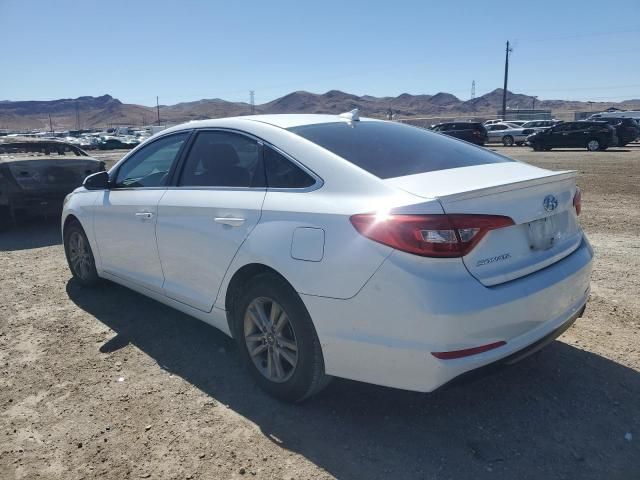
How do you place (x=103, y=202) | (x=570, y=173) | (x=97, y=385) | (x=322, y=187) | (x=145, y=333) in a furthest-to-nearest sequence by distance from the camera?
(x=103, y=202), (x=145, y=333), (x=97, y=385), (x=570, y=173), (x=322, y=187)

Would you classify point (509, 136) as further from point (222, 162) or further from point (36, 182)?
point (222, 162)

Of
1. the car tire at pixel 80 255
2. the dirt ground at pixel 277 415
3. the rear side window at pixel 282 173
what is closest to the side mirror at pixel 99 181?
the car tire at pixel 80 255

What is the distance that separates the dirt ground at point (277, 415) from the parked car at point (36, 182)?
420 centimetres

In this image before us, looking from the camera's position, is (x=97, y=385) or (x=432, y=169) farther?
(x=97, y=385)

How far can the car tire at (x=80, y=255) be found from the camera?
511 cm

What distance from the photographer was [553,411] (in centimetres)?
299

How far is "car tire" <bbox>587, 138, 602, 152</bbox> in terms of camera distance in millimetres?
25094

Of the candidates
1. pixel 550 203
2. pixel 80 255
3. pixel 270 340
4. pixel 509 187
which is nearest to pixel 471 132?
pixel 80 255

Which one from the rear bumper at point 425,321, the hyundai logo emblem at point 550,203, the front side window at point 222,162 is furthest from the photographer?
the front side window at point 222,162

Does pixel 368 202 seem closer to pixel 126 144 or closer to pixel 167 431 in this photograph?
pixel 167 431

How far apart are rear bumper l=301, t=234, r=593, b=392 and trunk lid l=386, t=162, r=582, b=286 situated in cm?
8

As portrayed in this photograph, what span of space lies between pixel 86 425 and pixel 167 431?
1.65 feet

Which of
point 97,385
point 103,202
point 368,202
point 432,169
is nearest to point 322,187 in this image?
point 368,202

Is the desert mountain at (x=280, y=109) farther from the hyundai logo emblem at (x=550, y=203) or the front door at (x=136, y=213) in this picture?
the hyundai logo emblem at (x=550, y=203)
